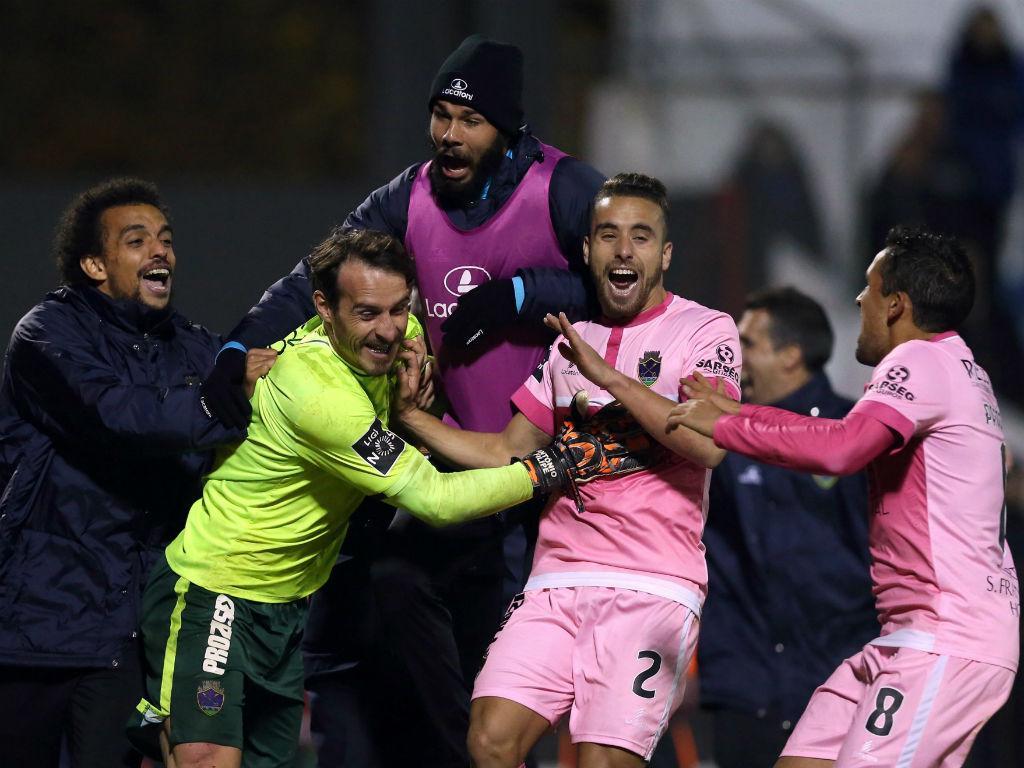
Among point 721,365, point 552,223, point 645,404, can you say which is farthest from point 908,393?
point 552,223

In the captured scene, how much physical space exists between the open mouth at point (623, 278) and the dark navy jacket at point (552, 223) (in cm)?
22

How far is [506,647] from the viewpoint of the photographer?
12.8 ft

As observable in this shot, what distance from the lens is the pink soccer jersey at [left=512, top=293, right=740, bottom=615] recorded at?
3.88 m

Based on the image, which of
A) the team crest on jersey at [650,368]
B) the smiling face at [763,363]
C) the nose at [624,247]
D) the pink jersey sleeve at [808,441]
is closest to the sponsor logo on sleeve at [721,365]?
the team crest on jersey at [650,368]

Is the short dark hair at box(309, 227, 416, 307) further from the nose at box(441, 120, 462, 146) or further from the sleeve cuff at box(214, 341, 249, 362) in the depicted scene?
the nose at box(441, 120, 462, 146)

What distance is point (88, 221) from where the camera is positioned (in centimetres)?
430

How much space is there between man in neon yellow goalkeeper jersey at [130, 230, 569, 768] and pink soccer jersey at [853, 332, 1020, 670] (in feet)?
2.85

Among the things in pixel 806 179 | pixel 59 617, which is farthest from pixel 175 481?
pixel 806 179

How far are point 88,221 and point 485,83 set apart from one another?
3.88 feet

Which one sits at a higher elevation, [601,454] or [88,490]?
[601,454]

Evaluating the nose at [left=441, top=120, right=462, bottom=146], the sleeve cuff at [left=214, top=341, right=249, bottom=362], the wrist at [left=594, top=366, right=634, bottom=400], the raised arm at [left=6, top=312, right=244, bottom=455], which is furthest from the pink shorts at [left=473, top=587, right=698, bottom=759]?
the nose at [left=441, top=120, right=462, bottom=146]

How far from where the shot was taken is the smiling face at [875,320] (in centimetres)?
398

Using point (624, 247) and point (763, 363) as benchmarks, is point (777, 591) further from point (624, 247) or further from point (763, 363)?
point (624, 247)

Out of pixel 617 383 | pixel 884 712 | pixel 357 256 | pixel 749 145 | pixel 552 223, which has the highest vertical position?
pixel 749 145
